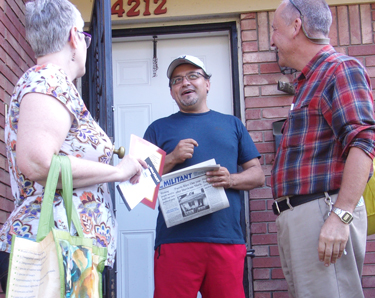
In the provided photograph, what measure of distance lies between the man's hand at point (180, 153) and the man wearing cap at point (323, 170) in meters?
0.68

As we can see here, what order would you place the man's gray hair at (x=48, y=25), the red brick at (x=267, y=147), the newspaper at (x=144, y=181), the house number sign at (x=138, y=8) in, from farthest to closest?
the house number sign at (x=138, y=8) < the red brick at (x=267, y=147) < the newspaper at (x=144, y=181) < the man's gray hair at (x=48, y=25)

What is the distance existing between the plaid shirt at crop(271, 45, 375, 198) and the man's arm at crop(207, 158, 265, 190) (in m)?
0.51

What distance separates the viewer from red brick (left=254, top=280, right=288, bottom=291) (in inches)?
→ 148

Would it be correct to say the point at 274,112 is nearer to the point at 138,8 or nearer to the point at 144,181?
the point at 138,8

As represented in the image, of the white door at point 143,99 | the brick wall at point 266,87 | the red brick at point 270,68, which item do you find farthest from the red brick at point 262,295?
the red brick at point 270,68

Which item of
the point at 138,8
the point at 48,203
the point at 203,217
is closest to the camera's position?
the point at 48,203

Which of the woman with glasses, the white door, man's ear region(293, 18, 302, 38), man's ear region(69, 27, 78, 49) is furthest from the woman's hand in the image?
the white door

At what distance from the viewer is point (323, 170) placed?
2.11 meters

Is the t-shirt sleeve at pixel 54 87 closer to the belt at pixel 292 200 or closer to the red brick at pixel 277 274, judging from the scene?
the belt at pixel 292 200

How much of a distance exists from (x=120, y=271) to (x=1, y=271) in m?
2.23

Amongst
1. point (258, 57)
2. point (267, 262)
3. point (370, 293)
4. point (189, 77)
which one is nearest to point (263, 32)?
point (258, 57)

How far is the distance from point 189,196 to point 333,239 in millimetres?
968

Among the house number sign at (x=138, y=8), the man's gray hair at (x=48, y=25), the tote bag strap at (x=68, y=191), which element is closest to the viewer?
the tote bag strap at (x=68, y=191)

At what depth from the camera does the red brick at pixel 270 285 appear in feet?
12.3
